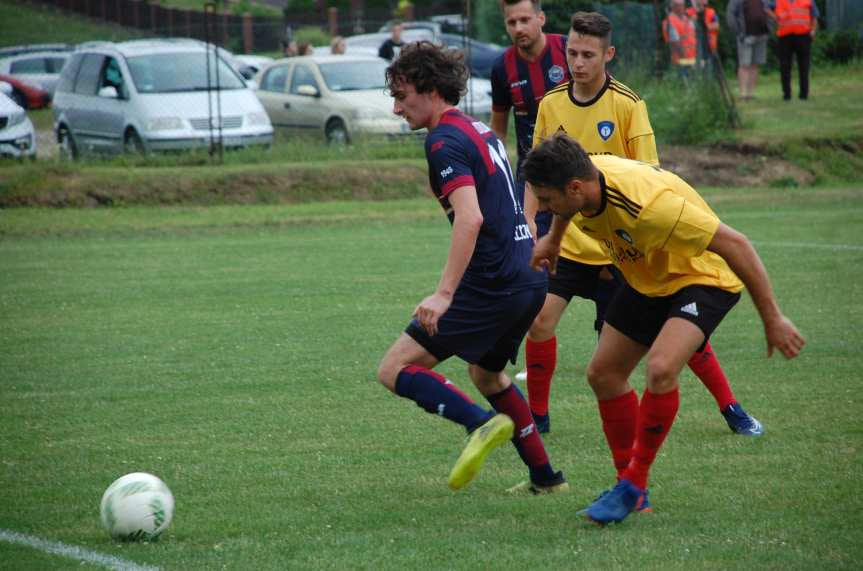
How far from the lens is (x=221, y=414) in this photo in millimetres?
6793

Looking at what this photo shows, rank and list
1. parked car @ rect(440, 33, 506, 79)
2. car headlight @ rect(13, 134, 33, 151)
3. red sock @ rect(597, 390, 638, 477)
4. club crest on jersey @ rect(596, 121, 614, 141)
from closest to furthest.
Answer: red sock @ rect(597, 390, 638, 477) < club crest on jersey @ rect(596, 121, 614, 141) < car headlight @ rect(13, 134, 33, 151) < parked car @ rect(440, 33, 506, 79)

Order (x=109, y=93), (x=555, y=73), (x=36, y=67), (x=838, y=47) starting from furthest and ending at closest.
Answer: (x=36, y=67) → (x=838, y=47) → (x=109, y=93) → (x=555, y=73)

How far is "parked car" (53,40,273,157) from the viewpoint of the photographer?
58.4 ft

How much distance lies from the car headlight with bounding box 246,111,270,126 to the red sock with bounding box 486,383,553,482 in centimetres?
1400

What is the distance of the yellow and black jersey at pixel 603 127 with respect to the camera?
246 inches

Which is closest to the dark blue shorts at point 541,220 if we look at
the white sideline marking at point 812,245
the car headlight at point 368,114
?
the white sideline marking at point 812,245

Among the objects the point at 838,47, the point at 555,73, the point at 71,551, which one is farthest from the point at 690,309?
the point at 838,47

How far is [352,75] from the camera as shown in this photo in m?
19.6

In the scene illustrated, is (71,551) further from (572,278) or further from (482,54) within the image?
(482,54)

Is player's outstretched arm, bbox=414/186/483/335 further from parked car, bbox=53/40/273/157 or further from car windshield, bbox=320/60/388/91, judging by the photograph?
car windshield, bbox=320/60/388/91

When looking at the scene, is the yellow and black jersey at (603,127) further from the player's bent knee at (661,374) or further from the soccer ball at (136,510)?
the soccer ball at (136,510)

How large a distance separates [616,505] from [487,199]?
136cm

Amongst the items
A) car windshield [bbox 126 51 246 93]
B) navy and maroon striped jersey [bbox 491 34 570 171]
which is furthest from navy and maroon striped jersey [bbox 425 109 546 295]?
car windshield [bbox 126 51 246 93]

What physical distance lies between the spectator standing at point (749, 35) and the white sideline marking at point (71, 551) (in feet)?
63.9
